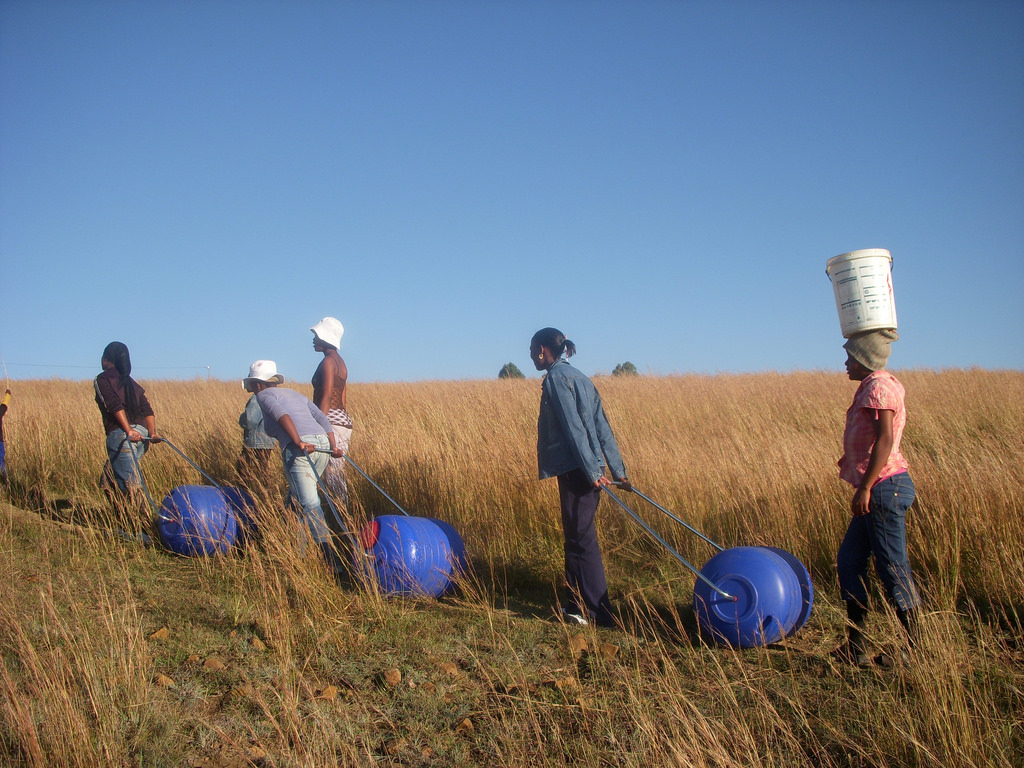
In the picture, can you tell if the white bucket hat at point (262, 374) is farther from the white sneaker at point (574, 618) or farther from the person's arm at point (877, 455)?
the person's arm at point (877, 455)

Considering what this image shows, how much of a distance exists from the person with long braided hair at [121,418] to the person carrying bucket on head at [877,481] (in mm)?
5526

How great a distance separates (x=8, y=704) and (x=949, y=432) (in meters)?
9.71

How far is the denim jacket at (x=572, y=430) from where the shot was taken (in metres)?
4.03

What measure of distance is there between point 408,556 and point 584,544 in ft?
3.63

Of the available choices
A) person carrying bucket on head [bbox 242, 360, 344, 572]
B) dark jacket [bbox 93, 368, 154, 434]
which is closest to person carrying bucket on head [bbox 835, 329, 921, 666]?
person carrying bucket on head [bbox 242, 360, 344, 572]

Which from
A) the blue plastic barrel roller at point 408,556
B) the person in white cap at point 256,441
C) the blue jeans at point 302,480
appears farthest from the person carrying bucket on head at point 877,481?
the person in white cap at point 256,441

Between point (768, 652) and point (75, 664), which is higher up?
point (75, 664)

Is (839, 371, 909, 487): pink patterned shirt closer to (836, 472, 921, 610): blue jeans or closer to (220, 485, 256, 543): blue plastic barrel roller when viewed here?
(836, 472, 921, 610): blue jeans

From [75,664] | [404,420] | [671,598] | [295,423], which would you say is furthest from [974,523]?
[404,420]

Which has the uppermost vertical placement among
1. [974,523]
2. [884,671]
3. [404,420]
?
[404,420]

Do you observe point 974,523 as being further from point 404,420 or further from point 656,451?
point 404,420

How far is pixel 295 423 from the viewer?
208 inches

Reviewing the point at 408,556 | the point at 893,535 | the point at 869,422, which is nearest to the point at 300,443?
the point at 408,556

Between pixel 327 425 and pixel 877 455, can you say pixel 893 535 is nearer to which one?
pixel 877 455
